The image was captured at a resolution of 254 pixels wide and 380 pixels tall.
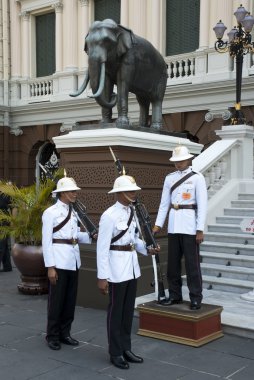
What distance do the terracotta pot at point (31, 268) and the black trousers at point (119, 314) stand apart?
3536 millimetres

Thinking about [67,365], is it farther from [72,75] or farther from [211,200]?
[72,75]

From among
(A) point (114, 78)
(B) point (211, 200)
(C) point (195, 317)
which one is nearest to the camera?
(C) point (195, 317)

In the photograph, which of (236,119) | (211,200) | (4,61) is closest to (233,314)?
(211,200)

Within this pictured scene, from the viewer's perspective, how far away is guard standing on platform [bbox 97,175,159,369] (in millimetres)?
4953

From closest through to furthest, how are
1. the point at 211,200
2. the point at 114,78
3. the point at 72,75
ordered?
the point at 114,78 → the point at 211,200 → the point at 72,75

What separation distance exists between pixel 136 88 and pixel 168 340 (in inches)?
160

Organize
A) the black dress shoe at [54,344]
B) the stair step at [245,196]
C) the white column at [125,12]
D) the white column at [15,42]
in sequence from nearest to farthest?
the black dress shoe at [54,344] < the stair step at [245,196] < the white column at [125,12] < the white column at [15,42]

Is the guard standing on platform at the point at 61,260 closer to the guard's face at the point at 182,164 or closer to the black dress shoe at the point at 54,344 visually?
the black dress shoe at the point at 54,344

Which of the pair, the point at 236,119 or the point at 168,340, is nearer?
the point at 168,340

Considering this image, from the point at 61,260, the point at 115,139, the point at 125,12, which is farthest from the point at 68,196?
the point at 125,12

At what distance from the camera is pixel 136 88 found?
8.21 metres

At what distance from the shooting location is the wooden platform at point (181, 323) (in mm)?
5680

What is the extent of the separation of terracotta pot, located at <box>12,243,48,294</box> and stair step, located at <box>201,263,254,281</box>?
2.62 metres

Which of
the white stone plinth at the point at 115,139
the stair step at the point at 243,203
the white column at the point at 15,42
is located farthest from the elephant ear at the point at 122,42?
the white column at the point at 15,42
